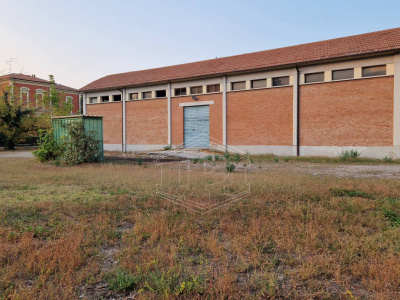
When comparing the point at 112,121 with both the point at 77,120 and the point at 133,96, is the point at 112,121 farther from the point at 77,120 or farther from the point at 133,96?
the point at 77,120

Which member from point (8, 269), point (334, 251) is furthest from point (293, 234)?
point (8, 269)

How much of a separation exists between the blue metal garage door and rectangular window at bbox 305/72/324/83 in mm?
7567

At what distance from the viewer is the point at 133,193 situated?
6645 mm

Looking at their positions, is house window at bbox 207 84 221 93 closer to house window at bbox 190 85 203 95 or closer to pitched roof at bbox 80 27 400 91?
house window at bbox 190 85 203 95

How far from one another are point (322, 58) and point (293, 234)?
16513 mm

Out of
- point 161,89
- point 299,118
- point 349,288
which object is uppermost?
point 161,89

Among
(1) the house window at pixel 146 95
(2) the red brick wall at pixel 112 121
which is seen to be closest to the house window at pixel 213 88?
(1) the house window at pixel 146 95

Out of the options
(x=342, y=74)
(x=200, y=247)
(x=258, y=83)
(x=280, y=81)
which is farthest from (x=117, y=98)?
(x=200, y=247)

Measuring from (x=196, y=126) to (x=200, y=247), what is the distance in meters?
20.2

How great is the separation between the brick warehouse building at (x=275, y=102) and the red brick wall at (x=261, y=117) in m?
0.07

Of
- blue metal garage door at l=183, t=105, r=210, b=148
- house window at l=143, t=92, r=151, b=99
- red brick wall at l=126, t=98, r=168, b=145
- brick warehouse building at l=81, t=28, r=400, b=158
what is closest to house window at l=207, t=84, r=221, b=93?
brick warehouse building at l=81, t=28, r=400, b=158

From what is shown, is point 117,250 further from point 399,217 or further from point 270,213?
point 399,217

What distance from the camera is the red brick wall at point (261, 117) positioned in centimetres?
1945

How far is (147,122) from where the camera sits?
2570 centimetres
